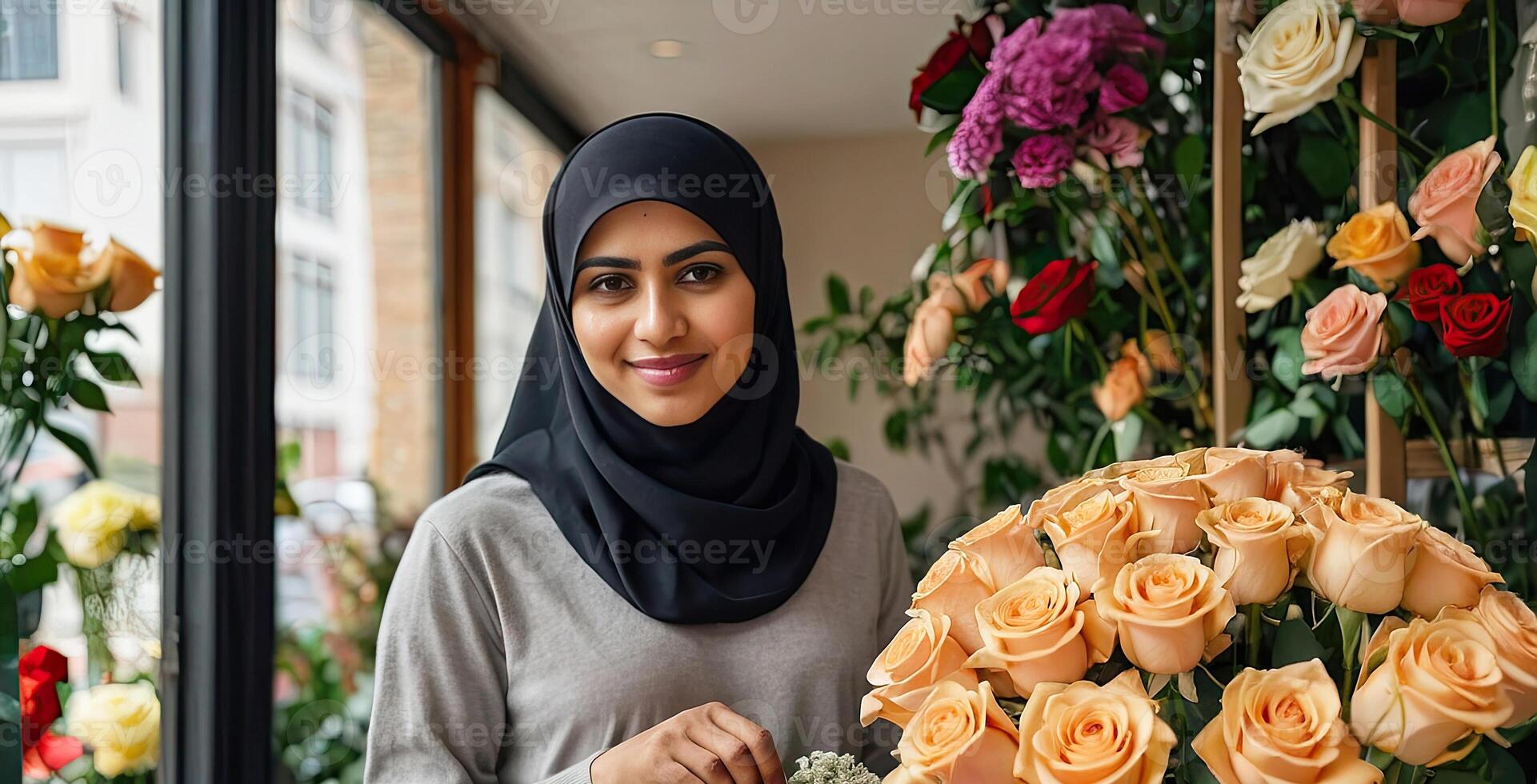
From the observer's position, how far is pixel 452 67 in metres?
2.40

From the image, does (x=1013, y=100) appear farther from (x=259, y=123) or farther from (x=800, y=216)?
(x=800, y=216)

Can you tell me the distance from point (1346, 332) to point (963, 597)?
611 mm

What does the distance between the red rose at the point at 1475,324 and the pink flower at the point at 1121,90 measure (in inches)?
18.7

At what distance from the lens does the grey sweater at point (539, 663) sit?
88 centimetres

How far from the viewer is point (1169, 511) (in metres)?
0.55

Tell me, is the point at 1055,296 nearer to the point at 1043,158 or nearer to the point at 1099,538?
the point at 1043,158

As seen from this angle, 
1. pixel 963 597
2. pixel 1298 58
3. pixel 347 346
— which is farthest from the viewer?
pixel 347 346

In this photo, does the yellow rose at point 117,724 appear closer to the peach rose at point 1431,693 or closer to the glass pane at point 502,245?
the peach rose at point 1431,693

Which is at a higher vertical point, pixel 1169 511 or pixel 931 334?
pixel 931 334

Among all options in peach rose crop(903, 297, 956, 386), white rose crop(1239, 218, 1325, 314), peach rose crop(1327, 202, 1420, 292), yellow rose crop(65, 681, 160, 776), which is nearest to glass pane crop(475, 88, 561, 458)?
peach rose crop(903, 297, 956, 386)

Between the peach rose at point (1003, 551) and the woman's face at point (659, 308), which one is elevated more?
the woman's face at point (659, 308)

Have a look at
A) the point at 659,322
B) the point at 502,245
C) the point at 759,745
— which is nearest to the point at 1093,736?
the point at 759,745

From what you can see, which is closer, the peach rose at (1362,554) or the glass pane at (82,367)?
the peach rose at (1362,554)

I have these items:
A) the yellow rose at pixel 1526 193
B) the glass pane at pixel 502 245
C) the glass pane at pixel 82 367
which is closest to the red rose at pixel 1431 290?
the yellow rose at pixel 1526 193
